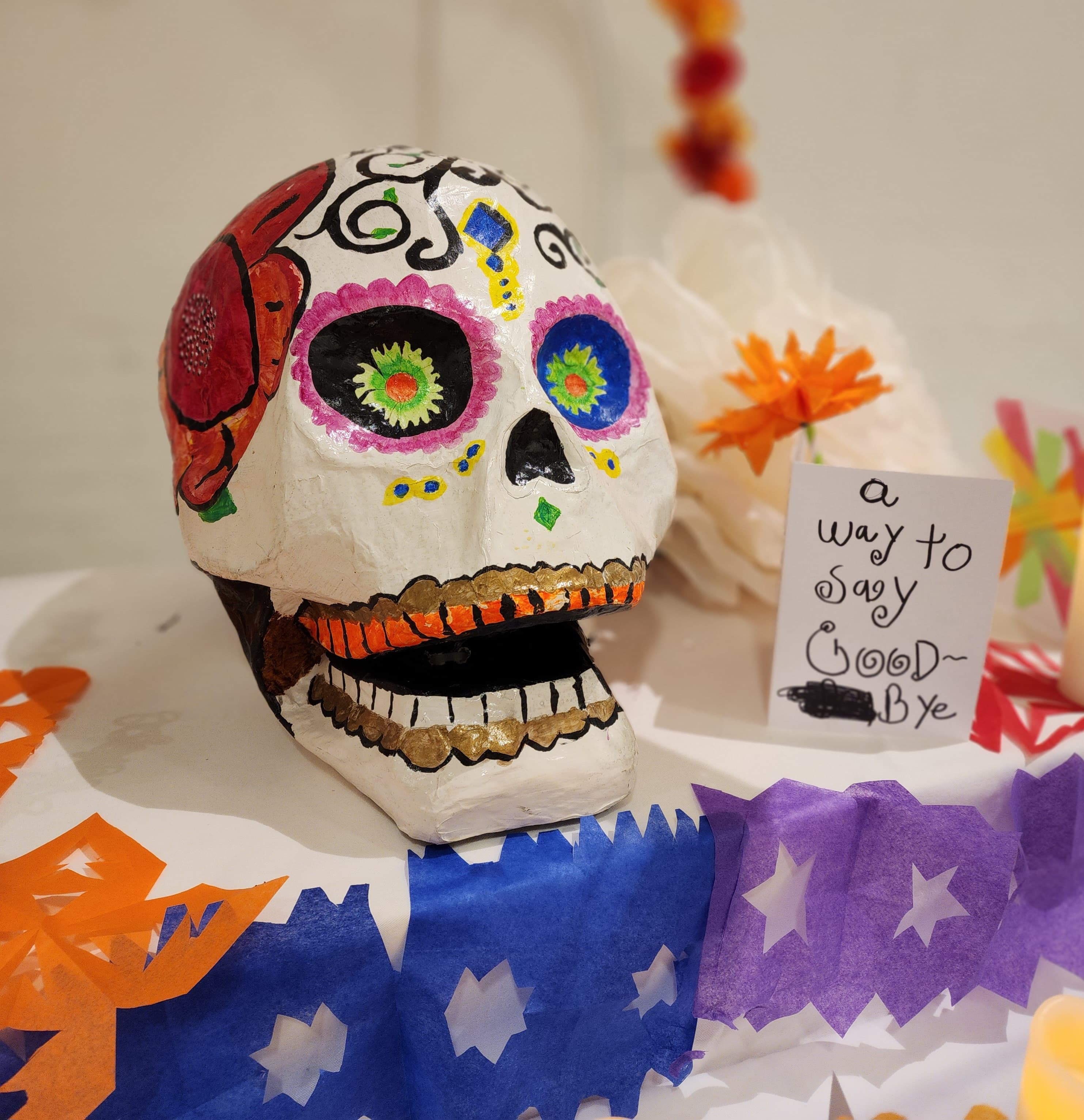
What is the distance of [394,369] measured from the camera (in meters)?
0.67

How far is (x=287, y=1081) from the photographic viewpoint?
60 centimetres

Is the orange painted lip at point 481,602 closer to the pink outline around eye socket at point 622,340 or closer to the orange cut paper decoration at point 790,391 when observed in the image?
the pink outline around eye socket at point 622,340

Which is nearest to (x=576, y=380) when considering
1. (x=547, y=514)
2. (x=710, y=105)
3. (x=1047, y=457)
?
(x=547, y=514)

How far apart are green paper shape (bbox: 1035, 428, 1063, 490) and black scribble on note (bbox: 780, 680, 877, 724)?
48cm

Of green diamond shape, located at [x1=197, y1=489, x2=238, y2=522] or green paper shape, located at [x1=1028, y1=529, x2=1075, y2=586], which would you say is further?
green paper shape, located at [x1=1028, y1=529, x2=1075, y2=586]

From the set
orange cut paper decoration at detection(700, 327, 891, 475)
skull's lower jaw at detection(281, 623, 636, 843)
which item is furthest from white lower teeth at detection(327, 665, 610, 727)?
orange cut paper decoration at detection(700, 327, 891, 475)

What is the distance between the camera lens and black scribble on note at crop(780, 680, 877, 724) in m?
0.84

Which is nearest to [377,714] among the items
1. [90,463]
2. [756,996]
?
[756,996]

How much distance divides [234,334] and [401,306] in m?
0.13

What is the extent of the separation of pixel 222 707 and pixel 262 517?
25cm

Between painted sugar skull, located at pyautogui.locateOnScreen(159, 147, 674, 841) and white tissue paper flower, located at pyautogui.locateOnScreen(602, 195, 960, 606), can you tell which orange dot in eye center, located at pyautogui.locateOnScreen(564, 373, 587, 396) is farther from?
white tissue paper flower, located at pyautogui.locateOnScreen(602, 195, 960, 606)

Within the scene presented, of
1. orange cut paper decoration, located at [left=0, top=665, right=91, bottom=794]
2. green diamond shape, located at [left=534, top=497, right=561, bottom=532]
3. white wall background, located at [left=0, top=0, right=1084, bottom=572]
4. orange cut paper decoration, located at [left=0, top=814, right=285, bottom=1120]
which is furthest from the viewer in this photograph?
white wall background, located at [left=0, top=0, right=1084, bottom=572]

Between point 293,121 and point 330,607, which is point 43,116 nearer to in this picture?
point 293,121

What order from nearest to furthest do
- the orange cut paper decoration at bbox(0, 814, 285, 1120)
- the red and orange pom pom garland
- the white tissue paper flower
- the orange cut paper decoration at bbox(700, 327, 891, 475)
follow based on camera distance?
the orange cut paper decoration at bbox(0, 814, 285, 1120) < the orange cut paper decoration at bbox(700, 327, 891, 475) < the white tissue paper flower < the red and orange pom pom garland
